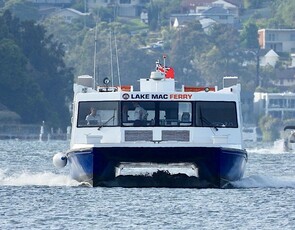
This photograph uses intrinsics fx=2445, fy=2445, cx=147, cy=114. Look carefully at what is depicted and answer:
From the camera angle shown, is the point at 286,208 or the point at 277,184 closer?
the point at 286,208

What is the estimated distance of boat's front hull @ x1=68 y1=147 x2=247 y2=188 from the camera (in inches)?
2462

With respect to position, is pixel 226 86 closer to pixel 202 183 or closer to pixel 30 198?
pixel 202 183

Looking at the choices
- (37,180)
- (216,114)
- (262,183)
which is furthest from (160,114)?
(37,180)

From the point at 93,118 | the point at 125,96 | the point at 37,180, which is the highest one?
the point at 125,96

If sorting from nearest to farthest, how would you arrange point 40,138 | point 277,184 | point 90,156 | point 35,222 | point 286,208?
point 35,222, point 286,208, point 90,156, point 277,184, point 40,138

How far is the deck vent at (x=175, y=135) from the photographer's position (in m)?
63.3

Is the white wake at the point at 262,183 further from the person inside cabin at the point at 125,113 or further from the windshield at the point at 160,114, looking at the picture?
the person inside cabin at the point at 125,113

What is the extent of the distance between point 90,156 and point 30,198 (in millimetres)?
3119

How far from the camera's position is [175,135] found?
2495 inches

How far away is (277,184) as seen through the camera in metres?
68.2

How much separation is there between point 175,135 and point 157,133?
1.54 feet

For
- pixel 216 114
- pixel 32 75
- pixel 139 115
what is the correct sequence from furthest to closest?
1. pixel 32 75
2. pixel 216 114
3. pixel 139 115

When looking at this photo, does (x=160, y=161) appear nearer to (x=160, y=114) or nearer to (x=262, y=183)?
(x=160, y=114)

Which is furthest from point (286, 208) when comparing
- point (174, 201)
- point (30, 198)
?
point (30, 198)
